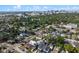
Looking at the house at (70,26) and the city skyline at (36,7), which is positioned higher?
the city skyline at (36,7)

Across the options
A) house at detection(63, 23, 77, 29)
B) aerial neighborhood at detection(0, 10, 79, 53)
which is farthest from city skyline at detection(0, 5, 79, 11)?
house at detection(63, 23, 77, 29)

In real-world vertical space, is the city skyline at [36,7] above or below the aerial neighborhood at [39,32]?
above

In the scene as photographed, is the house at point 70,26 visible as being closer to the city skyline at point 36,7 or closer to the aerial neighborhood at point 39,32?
the aerial neighborhood at point 39,32

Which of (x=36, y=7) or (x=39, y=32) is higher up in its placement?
(x=36, y=7)

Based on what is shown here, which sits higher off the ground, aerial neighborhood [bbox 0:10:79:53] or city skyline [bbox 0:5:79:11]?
city skyline [bbox 0:5:79:11]


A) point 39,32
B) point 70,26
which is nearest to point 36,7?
point 39,32

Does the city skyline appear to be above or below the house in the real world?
above

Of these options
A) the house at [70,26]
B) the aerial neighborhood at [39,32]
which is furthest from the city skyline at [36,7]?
the house at [70,26]

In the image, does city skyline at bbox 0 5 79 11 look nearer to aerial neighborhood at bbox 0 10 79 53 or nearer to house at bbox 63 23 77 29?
aerial neighborhood at bbox 0 10 79 53

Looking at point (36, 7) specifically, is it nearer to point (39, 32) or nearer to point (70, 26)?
point (39, 32)
